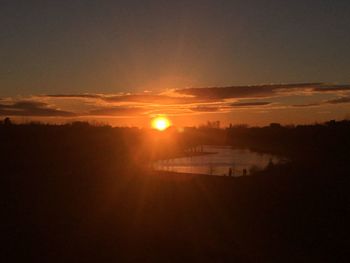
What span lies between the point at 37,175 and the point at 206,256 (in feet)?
55.4

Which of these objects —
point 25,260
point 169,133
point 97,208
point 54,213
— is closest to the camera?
point 25,260

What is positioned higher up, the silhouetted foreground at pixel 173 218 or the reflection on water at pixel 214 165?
the reflection on water at pixel 214 165

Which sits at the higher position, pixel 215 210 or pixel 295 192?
pixel 295 192

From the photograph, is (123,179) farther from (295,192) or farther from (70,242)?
(70,242)

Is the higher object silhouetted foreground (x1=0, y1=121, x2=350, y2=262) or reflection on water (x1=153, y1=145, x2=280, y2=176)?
reflection on water (x1=153, y1=145, x2=280, y2=176)

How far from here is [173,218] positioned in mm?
15914

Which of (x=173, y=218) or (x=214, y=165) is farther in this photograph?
(x=214, y=165)

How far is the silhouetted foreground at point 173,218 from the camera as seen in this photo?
39.4 feet

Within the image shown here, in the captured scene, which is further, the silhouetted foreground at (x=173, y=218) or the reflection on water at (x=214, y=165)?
the reflection on water at (x=214, y=165)

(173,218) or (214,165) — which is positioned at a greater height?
(214,165)

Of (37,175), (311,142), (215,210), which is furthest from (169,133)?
(215,210)

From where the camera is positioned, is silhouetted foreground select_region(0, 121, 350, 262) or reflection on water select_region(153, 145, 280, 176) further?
reflection on water select_region(153, 145, 280, 176)

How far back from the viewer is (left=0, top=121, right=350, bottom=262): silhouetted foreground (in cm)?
1201

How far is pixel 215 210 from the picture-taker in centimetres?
1742
